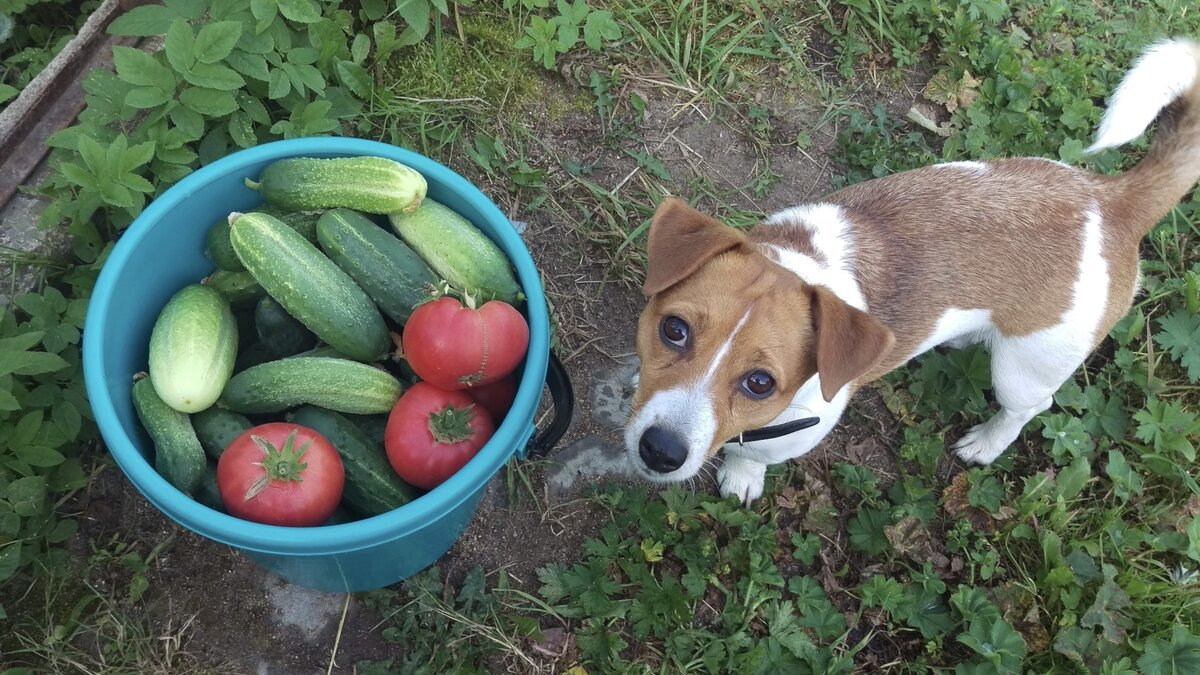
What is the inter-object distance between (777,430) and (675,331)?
2.00 ft

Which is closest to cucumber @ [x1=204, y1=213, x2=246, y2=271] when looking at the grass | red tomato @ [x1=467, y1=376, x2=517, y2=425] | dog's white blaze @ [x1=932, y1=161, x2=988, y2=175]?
the grass

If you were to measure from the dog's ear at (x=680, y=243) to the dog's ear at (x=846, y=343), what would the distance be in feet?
1.33

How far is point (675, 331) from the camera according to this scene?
274 cm

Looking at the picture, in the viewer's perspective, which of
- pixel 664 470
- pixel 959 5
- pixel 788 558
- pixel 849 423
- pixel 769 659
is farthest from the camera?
pixel 959 5

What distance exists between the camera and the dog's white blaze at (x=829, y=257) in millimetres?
3008

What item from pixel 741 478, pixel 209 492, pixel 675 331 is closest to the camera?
pixel 209 492

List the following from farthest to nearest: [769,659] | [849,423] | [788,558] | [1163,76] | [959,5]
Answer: [959,5]
[849,423]
[788,558]
[769,659]
[1163,76]

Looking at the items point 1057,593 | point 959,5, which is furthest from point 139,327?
point 959,5

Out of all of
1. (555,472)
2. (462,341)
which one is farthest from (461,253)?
(555,472)

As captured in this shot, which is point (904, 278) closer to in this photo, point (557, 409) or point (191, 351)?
point (557, 409)

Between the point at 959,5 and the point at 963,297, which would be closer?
the point at 963,297

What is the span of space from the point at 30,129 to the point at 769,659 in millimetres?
3771

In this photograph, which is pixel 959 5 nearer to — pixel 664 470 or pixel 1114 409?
pixel 1114 409

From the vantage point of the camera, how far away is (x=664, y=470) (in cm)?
269
